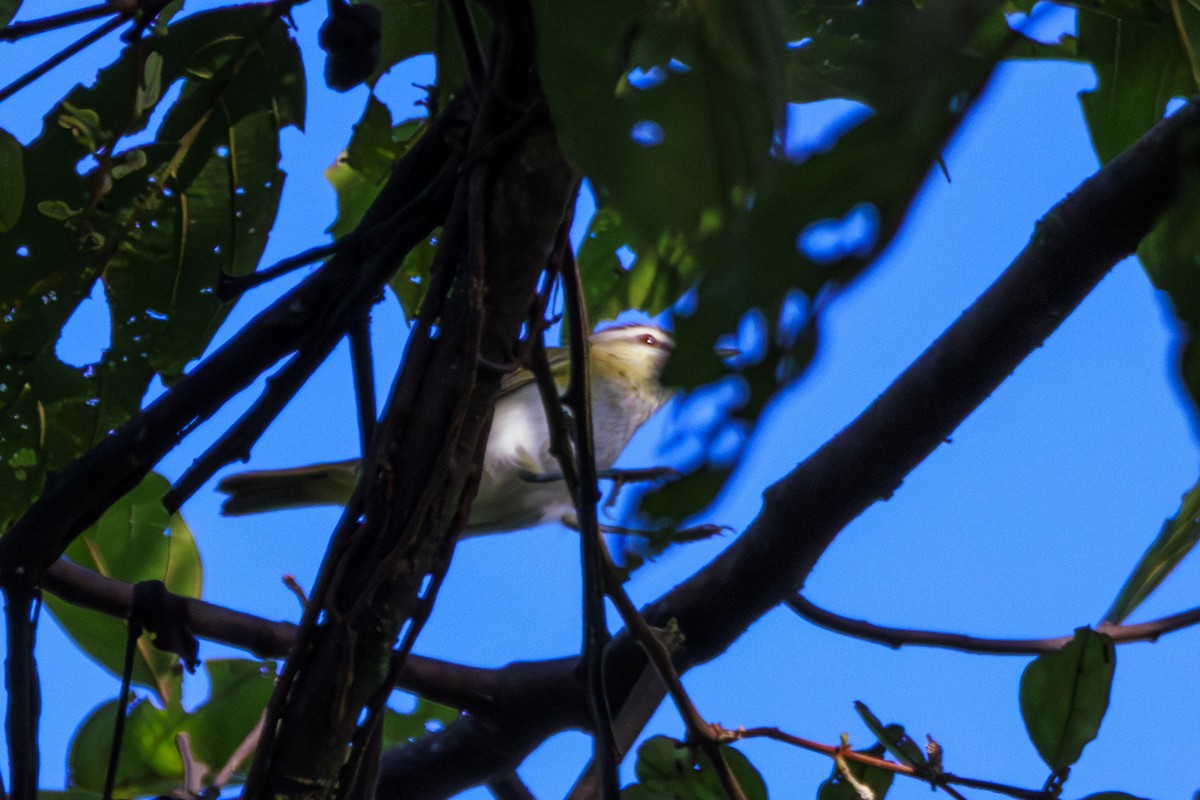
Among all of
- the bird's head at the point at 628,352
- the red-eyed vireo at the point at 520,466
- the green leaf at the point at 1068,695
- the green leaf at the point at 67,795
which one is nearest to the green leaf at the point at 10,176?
the green leaf at the point at 67,795

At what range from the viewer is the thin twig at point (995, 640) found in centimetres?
105

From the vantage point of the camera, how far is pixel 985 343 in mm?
990

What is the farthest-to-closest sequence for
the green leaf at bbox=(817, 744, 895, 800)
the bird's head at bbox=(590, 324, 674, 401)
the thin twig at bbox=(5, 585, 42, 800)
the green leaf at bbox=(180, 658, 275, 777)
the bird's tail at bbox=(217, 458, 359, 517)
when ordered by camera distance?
the bird's head at bbox=(590, 324, 674, 401)
the bird's tail at bbox=(217, 458, 359, 517)
the green leaf at bbox=(180, 658, 275, 777)
the green leaf at bbox=(817, 744, 895, 800)
the thin twig at bbox=(5, 585, 42, 800)

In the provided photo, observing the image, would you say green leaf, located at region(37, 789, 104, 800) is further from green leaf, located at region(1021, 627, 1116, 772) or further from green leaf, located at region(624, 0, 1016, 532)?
green leaf, located at region(624, 0, 1016, 532)

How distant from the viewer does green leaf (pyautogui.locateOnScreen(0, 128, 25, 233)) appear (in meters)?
0.88

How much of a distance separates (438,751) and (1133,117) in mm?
885

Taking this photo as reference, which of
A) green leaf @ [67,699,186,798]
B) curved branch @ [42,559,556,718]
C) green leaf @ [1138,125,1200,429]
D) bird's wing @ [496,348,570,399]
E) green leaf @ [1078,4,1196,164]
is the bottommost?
green leaf @ [1138,125,1200,429]

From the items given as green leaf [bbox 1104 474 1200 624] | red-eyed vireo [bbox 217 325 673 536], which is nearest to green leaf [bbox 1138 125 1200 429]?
green leaf [bbox 1104 474 1200 624]

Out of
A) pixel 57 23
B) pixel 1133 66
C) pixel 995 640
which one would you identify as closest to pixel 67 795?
pixel 57 23

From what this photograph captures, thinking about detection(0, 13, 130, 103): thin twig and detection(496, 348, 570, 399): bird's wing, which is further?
detection(496, 348, 570, 399): bird's wing

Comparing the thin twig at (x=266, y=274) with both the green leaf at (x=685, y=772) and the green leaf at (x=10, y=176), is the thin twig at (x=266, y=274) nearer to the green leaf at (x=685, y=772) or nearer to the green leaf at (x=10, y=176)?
the green leaf at (x=10, y=176)

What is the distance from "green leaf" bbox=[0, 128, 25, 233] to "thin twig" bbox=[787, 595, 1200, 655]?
0.84 meters

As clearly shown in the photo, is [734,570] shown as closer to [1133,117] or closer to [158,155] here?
[1133,117]

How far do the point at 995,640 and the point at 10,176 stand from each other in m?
0.93
